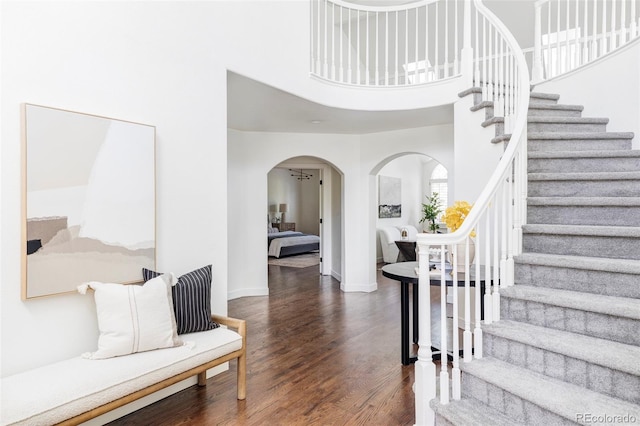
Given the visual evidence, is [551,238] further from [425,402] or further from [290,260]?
[290,260]

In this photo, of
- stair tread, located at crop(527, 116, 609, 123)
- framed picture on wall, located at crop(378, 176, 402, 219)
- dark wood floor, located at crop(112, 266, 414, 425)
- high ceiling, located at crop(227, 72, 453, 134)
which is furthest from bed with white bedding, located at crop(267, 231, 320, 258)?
stair tread, located at crop(527, 116, 609, 123)

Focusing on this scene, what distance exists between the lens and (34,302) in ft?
6.47

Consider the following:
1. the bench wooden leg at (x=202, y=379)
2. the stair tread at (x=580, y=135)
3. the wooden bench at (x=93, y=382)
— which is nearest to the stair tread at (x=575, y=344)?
the wooden bench at (x=93, y=382)

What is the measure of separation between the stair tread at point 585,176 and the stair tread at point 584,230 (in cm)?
39

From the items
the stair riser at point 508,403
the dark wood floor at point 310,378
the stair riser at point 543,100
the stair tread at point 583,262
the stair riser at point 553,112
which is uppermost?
the stair riser at point 543,100

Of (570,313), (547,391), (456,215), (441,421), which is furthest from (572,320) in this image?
(456,215)

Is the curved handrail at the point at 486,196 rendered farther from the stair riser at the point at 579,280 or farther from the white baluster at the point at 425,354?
the stair riser at the point at 579,280

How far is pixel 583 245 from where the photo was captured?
2.38 metres

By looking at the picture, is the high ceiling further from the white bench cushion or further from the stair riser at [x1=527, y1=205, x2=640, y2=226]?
the white bench cushion

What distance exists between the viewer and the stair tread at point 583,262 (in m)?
2.04

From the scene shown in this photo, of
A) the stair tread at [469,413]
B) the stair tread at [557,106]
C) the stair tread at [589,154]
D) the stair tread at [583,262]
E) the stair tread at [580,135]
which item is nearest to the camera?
the stair tread at [469,413]

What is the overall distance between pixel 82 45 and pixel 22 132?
60cm

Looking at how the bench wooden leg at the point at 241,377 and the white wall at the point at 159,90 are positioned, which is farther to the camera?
the bench wooden leg at the point at 241,377

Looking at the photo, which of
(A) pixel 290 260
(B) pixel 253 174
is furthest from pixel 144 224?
(A) pixel 290 260
